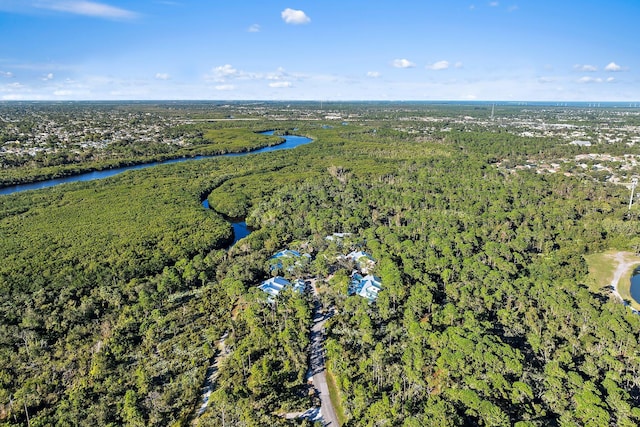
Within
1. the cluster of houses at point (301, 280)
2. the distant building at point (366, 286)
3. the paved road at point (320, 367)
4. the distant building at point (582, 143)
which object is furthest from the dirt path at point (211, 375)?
the distant building at point (582, 143)

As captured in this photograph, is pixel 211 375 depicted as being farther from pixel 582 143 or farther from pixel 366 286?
pixel 582 143

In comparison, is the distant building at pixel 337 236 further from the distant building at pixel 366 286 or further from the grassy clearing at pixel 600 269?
the grassy clearing at pixel 600 269

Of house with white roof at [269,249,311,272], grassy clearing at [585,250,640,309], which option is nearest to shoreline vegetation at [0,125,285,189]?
house with white roof at [269,249,311,272]

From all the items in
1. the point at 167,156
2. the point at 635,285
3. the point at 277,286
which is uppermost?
the point at 167,156

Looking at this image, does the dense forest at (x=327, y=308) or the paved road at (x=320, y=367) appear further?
the paved road at (x=320, y=367)

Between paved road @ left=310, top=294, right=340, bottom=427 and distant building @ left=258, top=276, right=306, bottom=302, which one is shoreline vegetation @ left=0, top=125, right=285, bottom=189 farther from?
paved road @ left=310, top=294, right=340, bottom=427

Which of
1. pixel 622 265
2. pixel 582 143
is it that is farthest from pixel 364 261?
pixel 582 143

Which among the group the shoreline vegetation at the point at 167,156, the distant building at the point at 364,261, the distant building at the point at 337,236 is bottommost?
the distant building at the point at 364,261
